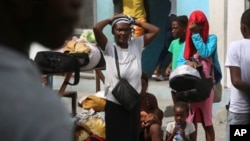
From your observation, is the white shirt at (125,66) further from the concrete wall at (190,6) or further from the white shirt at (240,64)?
the concrete wall at (190,6)

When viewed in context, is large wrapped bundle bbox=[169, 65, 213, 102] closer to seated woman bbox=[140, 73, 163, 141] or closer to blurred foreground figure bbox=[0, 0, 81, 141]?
seated woman bbox=[140, 73, 163, 141]

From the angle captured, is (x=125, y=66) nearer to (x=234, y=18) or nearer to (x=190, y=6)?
(x=234, y=18)

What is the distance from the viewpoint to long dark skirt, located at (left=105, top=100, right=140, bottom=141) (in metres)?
5.93

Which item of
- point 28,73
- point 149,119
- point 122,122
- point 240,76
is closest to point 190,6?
point 149,119

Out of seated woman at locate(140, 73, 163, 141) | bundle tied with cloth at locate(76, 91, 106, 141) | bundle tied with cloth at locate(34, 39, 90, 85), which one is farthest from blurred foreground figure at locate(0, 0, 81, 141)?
bundle tied with cloth at locate(34, 39, 90, 85)

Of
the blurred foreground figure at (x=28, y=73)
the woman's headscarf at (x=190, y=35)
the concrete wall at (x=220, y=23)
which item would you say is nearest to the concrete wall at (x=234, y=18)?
the concrete wall at (x=220, y=23)

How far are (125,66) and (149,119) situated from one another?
0.74 m

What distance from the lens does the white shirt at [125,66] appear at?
593cm

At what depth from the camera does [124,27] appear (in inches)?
239

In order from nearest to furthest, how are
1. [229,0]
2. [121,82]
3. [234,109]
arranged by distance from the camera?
[234,109] < [121,82] < [229,0]

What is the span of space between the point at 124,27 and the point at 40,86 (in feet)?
16.2

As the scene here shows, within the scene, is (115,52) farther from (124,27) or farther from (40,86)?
(40,86)

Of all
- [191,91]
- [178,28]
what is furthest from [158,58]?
[191,91]

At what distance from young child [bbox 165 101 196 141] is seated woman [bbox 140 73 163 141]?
110 mm
